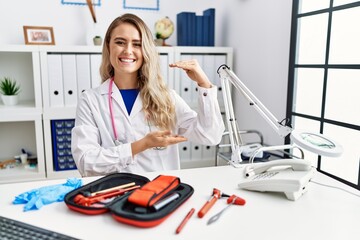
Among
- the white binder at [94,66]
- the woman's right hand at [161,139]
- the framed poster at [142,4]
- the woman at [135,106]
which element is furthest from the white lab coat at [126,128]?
the framed poster at [142,4]

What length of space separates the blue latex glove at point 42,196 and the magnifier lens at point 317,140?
0.74 meters

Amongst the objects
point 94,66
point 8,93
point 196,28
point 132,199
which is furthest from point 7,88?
point 132,199

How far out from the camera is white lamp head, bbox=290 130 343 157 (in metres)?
0.89

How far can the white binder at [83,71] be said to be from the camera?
221cm

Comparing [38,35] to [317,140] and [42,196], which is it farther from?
[317,140]

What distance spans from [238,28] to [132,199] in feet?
6.42

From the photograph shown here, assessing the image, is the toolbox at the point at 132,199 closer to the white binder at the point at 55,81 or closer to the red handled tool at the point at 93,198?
the red handled tool at the point at 93,198

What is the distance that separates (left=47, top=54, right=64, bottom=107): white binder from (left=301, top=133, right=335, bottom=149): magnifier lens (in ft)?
5.72

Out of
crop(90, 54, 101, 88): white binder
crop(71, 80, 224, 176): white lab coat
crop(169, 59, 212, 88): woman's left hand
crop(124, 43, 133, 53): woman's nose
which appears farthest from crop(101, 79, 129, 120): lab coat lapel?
crop(90, 54, 101, 88): white binder

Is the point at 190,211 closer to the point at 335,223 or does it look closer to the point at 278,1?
the point at 335,223

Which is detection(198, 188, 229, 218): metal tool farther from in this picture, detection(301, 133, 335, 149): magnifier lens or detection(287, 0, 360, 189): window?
detection(287, 0, 360, 189): window

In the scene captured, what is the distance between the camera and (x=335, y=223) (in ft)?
2.69

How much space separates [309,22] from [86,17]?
5.36 ft

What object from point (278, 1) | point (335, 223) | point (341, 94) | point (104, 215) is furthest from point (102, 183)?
point (278, 1)
